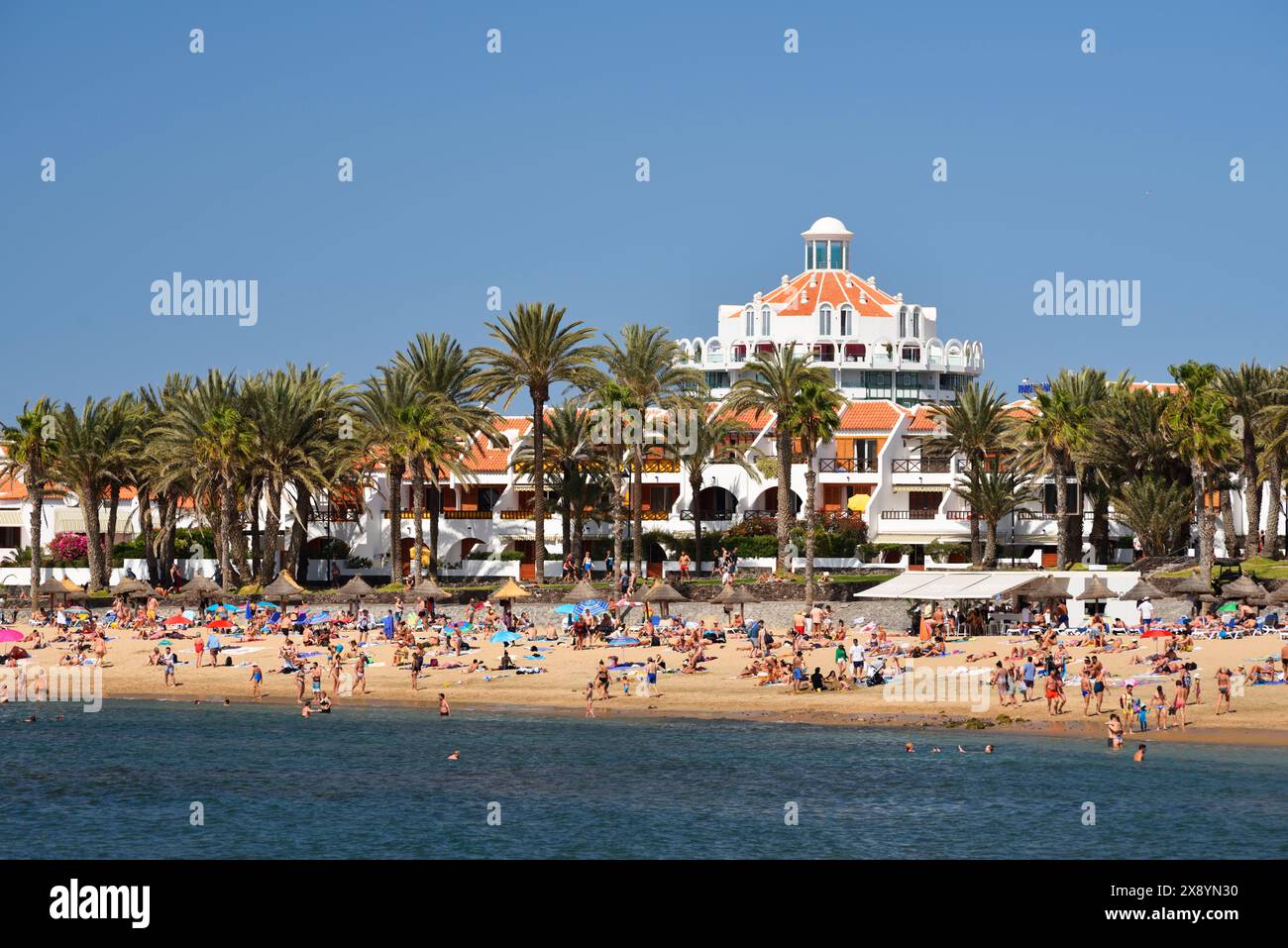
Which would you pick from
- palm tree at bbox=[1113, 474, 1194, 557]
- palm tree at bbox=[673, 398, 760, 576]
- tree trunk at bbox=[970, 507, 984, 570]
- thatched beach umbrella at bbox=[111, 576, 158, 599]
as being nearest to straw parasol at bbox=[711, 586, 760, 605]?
palm tree at bbox=[673, 398, 760, 576]

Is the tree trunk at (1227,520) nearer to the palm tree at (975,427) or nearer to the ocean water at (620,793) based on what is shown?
the palm tree at (975,427)

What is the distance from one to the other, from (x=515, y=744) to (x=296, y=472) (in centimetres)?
3156

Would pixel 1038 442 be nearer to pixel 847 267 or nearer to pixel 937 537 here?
pixel 937 537

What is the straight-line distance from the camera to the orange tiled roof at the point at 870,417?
8525 cm

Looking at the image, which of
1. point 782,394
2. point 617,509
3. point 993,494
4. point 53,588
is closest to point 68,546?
point 53,588

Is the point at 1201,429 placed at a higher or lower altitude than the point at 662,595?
higher

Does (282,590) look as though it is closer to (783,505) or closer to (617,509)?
(617,509)

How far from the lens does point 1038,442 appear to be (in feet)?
240

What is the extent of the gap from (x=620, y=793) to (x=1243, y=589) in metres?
27.4

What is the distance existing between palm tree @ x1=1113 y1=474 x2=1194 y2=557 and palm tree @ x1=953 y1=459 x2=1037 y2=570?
5.18 m

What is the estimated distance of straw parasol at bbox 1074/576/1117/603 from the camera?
5428cm

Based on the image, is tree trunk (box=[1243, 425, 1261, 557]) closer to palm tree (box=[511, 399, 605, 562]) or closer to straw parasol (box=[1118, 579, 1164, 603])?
straw parasol (box=[1118, 579, 1164, 603])

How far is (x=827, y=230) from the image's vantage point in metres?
118
